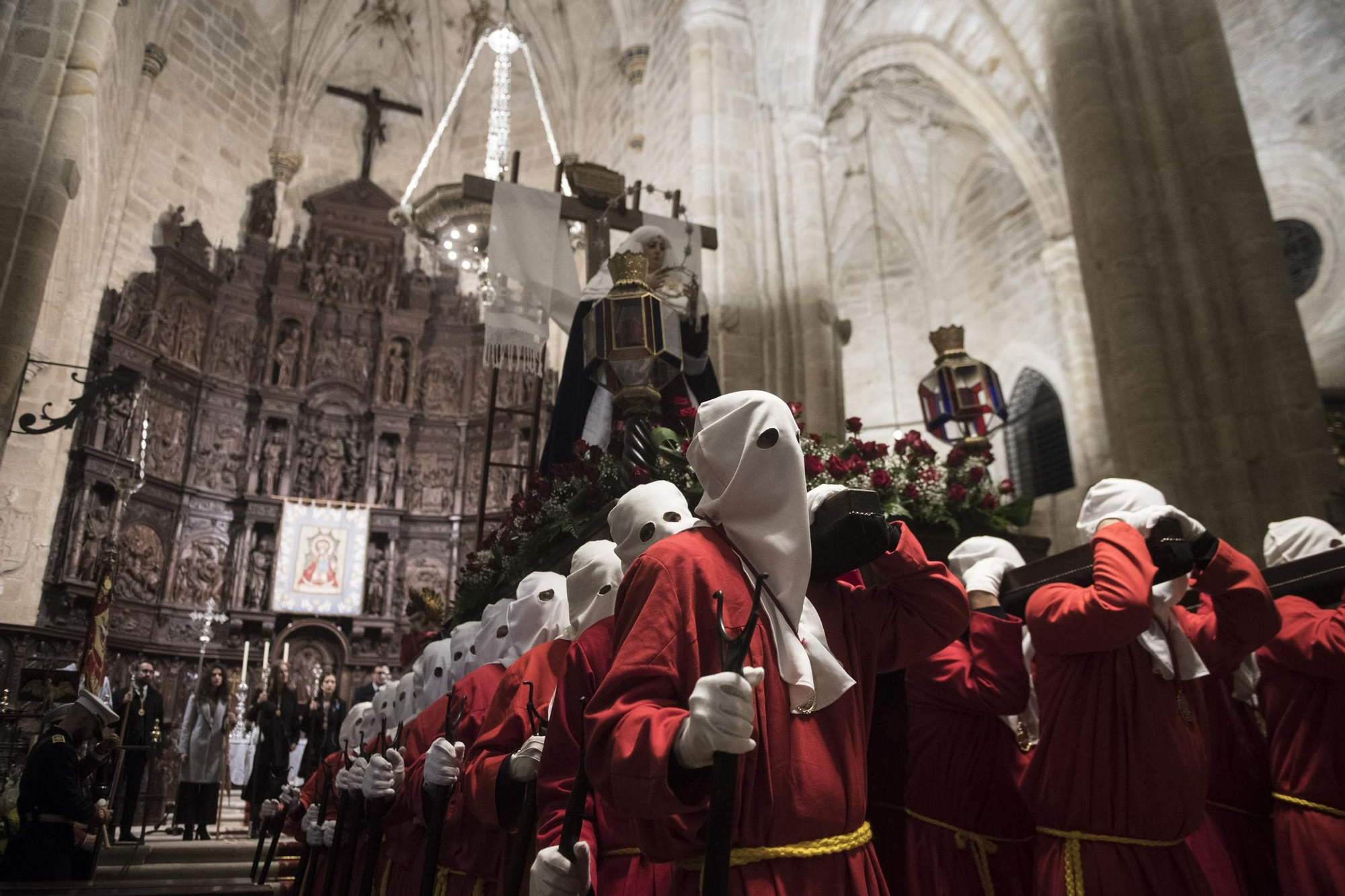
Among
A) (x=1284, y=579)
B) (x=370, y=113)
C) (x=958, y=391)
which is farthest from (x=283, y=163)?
(x=1284, y=579)

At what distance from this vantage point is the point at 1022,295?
1672cm

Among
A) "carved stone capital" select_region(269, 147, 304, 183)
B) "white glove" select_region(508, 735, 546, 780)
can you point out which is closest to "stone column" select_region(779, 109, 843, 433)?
"white glove" select_region(508, 735, 546, 780)

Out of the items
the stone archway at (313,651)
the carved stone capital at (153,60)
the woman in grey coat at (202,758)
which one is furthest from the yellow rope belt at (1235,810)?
the carved stone capital at (153,60)

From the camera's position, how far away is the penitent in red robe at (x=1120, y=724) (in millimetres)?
2283

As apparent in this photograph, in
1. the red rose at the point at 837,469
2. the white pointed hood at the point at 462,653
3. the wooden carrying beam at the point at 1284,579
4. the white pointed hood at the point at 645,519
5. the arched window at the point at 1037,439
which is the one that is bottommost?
the white pointed hood at the point at 462,653

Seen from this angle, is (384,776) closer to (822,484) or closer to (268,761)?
(822,484)

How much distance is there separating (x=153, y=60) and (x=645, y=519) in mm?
14267

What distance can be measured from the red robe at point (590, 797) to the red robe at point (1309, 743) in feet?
6.42

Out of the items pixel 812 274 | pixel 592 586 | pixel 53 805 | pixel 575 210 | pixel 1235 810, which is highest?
pixel 812 274

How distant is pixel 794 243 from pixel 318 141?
1008cm

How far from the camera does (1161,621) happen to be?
2.51m

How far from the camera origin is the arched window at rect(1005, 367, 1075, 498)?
1599 cm

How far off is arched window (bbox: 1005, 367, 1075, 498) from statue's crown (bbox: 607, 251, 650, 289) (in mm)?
12584

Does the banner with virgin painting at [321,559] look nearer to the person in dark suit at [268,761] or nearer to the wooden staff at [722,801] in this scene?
the person in dark suit at [268,761]
